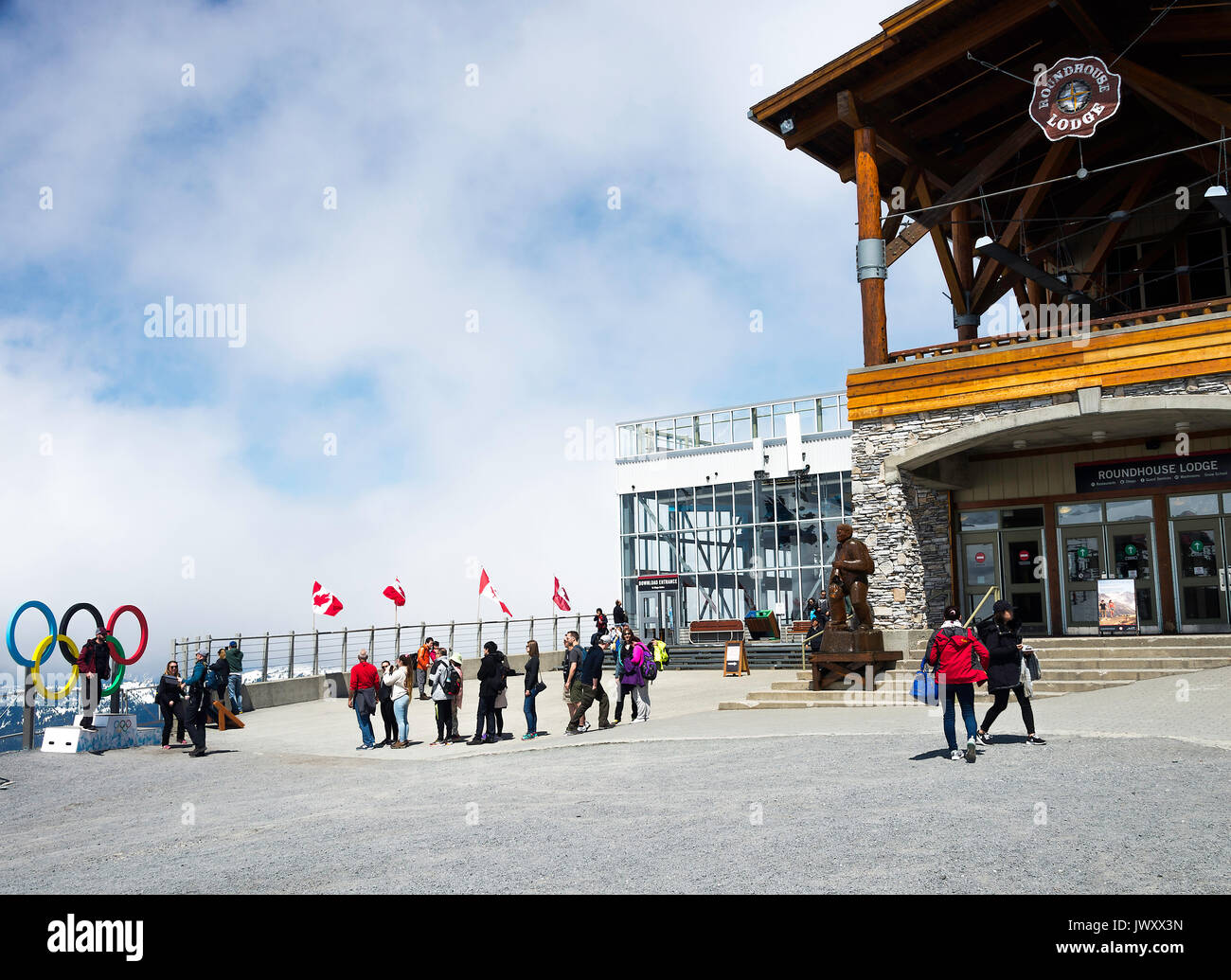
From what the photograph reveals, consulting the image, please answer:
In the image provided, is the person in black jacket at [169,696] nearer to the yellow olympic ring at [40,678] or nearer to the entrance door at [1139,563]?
the yellow olympic ring at [40,678]

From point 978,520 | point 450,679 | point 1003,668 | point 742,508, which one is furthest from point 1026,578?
point 742,508

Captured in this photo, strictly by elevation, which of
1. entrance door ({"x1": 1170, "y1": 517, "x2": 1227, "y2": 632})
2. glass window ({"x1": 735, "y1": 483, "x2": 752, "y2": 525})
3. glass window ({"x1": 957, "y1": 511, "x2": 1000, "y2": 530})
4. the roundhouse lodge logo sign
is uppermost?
the roundhouse lodge logo sign

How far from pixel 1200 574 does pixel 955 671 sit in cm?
1313

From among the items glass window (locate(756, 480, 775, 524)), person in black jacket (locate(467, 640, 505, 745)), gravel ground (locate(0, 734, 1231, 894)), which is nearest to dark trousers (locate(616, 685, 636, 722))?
person in black jacket (locate(467, 640, 505, 745))

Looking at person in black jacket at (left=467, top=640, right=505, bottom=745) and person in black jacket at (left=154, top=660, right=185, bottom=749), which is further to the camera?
person in black jacket at (left=154, top=660, right=185, bottom=749)

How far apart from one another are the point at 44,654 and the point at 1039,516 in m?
20.7

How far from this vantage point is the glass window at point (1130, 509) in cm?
2144

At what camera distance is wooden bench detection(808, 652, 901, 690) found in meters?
18.3

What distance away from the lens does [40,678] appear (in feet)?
59.7

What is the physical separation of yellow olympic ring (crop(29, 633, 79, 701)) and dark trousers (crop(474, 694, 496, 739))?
7879mm

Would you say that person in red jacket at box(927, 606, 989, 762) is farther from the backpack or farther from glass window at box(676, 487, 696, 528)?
glass window at box(676, 487, 696, 528)

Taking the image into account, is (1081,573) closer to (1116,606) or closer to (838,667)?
(1116,606)
